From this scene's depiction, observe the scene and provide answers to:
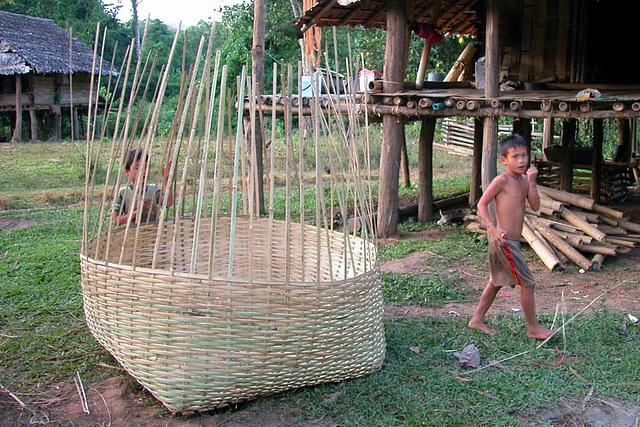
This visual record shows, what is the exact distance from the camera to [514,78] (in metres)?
8.87

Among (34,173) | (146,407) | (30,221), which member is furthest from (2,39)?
(146,407)

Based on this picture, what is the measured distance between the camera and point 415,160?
16594 millimetres

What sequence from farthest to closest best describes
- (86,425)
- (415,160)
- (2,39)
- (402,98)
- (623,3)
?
(2,39) → (415,160) → (623,3) → (402,98) → (86,425)

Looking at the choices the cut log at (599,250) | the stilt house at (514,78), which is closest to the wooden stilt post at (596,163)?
the stilt house at (514,78)

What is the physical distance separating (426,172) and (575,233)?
2889 mm

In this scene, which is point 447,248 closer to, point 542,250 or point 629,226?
point 542,250

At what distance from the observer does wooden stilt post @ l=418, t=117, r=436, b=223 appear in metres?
8.94

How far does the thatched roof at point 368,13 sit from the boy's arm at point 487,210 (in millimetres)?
3692

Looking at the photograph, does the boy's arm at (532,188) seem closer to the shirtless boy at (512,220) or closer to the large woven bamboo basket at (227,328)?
the shirtless boy at (512,220)

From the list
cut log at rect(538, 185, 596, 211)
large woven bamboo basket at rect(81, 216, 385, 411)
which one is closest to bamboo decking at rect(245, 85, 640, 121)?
cut log at rect(538, 185, 596, 211)

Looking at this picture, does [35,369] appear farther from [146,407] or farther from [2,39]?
[2,39]

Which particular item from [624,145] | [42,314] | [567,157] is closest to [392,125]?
[567,157]

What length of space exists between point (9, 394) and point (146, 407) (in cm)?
77

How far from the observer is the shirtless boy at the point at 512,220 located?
13.3 feet
